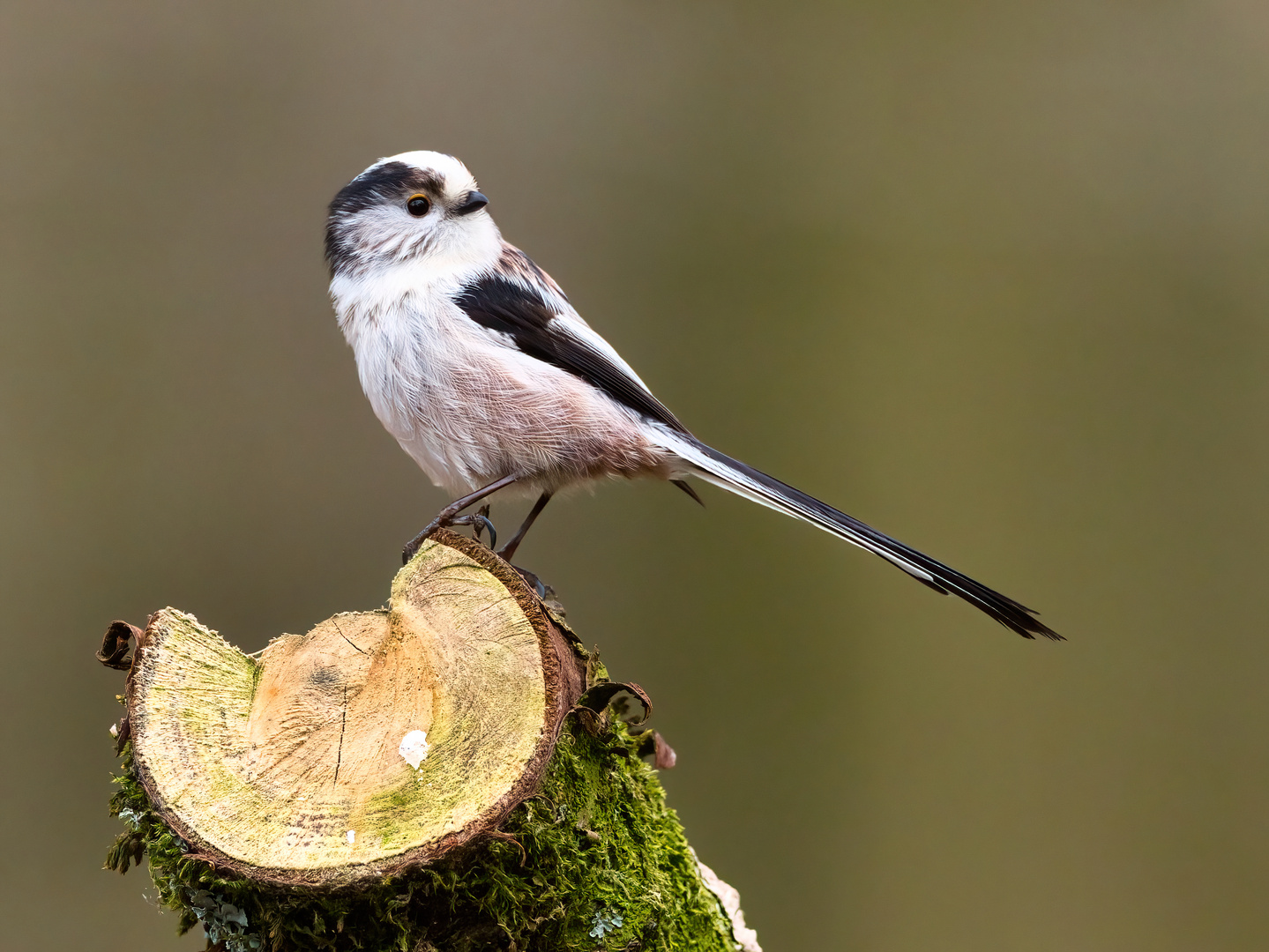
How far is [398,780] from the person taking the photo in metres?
1.07

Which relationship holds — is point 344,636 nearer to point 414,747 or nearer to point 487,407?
point 414,747

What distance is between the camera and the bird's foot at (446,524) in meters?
1.47

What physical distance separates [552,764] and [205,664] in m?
0.46

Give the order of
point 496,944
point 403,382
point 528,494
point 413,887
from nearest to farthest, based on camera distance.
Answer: point 413,887 < point 496,944 < point 403,382 < point 528,494

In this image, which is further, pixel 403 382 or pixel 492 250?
pixel 492 250

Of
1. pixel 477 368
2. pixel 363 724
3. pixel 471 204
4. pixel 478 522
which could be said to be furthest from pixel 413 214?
pixel 363 724

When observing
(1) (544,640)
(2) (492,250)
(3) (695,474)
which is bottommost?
(1) (544,640)

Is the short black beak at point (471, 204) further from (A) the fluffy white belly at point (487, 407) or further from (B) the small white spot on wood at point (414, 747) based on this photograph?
(B) the small white spot on wood at point (414, 747)

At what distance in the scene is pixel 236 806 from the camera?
40.6 inches

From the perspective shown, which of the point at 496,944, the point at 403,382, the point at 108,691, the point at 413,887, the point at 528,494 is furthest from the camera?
the point at 108,691

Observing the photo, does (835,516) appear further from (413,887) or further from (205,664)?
(205,664)

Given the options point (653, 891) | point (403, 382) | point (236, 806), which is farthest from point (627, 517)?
point (236, 806)

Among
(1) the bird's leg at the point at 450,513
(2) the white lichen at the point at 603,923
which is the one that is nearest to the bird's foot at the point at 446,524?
(1) the bird's leg at the point at 450,513

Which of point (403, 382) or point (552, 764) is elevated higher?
point (403, 382)
